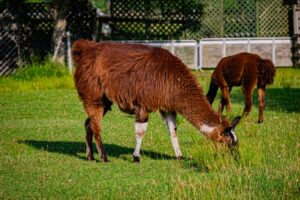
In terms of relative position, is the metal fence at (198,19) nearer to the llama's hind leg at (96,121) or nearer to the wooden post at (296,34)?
the wooden post at (296,34)

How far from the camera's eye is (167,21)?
26453 mm

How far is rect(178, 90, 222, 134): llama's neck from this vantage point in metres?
9.70

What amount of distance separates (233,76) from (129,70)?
4.01 m

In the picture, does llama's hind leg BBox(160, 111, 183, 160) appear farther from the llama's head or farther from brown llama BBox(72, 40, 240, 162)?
the llama's head

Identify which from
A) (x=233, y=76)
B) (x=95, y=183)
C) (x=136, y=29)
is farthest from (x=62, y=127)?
(x=136, y=29)

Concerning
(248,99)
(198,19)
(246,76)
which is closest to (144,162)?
(248,99)

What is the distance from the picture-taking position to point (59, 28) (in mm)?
22500

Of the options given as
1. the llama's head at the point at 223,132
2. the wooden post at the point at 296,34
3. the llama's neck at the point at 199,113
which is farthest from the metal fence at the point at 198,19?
the llama's head at the point at 223,132

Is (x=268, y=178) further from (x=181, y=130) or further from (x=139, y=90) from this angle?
(x=181, y=130)

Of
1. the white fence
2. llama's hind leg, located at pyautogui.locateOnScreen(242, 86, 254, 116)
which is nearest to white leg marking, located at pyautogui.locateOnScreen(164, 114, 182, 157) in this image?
llama's hind leg, located at pyautogui.locateOnScreen(242, 86, 254, 116)

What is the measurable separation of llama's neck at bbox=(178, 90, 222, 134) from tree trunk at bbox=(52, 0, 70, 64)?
12783 millimetres

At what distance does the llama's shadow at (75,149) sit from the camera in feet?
35.8

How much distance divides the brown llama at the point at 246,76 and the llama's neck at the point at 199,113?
337 cm

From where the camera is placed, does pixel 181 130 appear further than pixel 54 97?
No
